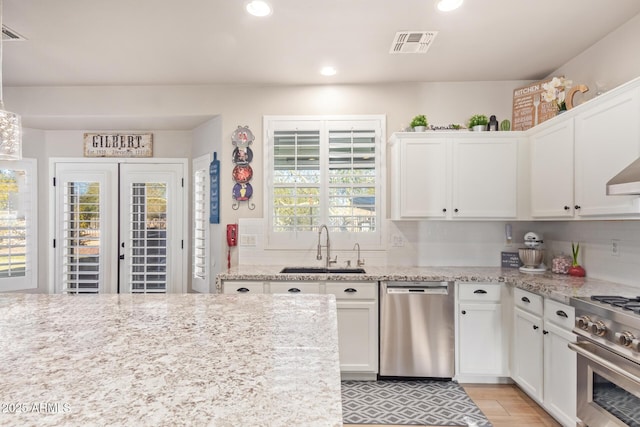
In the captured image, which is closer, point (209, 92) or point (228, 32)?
A: point (228, 32)

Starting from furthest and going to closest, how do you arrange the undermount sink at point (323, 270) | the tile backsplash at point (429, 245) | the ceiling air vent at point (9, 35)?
1. the tile backsplash at point (429, 245)
2. the undermount sink at point (323, 270)
3. the ceiling air vent at point (9, 35)

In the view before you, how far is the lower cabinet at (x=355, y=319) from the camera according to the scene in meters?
2.99

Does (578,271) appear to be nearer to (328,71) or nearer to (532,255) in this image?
(532,255)

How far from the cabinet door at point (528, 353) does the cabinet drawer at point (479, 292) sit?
192mm

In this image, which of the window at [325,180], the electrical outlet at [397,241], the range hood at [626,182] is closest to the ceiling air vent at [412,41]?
the window at [325,180]

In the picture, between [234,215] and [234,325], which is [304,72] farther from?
[234,325]

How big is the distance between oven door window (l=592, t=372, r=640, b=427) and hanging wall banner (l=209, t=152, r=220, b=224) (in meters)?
3.31

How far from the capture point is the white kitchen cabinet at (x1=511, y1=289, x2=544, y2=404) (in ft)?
8.14

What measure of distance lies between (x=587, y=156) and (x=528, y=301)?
43.2 inches

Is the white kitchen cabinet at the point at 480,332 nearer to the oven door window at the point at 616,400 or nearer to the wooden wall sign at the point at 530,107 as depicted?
the oven door window at the point at 616,400

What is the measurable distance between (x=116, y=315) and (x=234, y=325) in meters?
0.56

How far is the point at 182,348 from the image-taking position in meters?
1.14

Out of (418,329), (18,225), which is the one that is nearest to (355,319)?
(418,329)

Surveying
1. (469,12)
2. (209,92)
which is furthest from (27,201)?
(469,12)
